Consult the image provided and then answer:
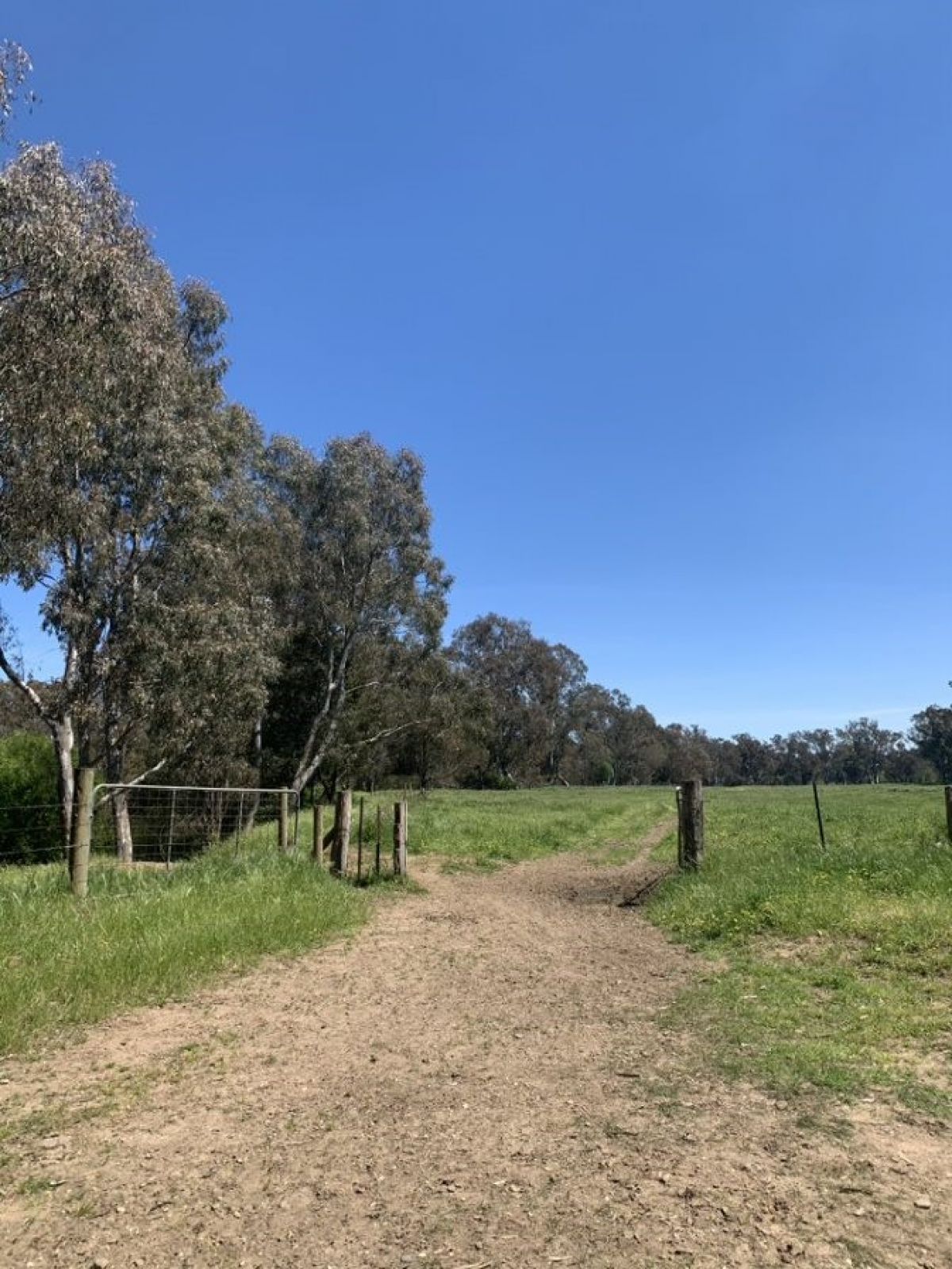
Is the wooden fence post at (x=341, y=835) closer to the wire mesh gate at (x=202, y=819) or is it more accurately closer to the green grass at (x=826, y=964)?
the wire mesh gate at (x=202, y=819)

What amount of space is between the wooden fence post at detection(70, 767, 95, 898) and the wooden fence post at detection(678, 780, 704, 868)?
8.77 metres

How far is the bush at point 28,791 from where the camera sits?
80.8 ft

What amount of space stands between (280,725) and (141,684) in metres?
17.2

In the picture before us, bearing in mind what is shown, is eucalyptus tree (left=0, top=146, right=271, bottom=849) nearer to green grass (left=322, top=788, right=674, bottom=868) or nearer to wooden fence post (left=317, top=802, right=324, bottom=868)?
green grass (left=322, top=788, right=674, bottom=868)

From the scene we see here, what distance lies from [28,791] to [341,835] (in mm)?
15304

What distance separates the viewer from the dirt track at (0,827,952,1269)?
10.5ft

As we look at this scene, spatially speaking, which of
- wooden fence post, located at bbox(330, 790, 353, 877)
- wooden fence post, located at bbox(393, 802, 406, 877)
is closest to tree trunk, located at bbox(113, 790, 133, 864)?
wooden fence post, located at bbox(330, 790, 353, 877)

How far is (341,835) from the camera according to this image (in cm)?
1402

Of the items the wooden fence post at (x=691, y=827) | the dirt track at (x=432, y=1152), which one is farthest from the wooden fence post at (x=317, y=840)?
the dirt track at (x=432, y=1152)

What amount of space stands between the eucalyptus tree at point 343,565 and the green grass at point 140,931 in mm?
21265

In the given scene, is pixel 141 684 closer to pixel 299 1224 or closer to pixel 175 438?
pixel 175 438

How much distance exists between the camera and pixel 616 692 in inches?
4710

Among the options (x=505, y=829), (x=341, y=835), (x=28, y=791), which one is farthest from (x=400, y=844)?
(x=28, y=791)

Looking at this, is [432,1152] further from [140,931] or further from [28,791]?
[28,791]
